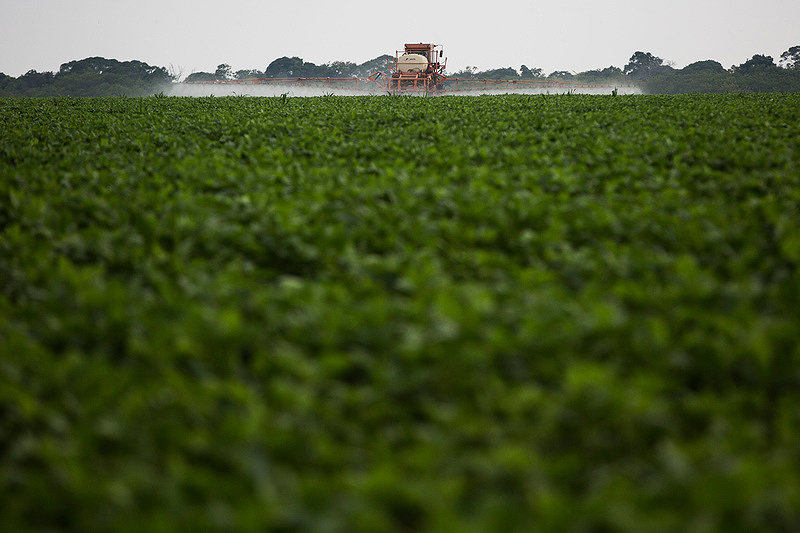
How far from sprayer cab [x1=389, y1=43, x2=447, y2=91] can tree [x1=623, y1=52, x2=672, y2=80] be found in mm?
50059

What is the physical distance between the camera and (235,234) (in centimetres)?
355

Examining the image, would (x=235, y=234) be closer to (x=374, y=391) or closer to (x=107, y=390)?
(x=107, y=390)

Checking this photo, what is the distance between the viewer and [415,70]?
4138cm

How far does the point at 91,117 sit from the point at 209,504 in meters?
13.7

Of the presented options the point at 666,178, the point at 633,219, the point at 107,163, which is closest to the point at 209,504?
the point at 633,219

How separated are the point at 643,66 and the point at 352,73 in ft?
149

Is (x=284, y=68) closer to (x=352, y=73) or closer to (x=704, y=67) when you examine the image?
(x=352, y=73)

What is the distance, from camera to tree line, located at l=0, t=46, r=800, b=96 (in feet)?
164

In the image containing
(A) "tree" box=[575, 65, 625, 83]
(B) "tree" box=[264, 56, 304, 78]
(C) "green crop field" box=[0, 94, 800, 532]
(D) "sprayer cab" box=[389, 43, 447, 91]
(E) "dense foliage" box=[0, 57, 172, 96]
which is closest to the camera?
(C) "green crop field" box=[0, 94, 800, 532]

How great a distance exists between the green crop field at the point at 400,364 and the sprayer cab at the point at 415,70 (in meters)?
38.2

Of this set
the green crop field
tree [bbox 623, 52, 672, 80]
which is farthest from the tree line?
the green crop field

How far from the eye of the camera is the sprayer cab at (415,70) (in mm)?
Answer: 40966

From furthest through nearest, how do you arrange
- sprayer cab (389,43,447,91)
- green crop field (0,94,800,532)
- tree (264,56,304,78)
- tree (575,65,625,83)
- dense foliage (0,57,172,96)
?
1. tree (264,56,304,78)
2. tree (575,65,625,83)
3. dense foliage (0,57,172,96)
4. sprayer cab (389,43,447,91)
5. green crop field (0,94,800,532)

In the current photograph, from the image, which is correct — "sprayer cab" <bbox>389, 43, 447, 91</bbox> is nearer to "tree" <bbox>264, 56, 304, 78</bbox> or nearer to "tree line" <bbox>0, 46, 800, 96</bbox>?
"tree line" <bbox>0, 46, 800, 96</bbox>
